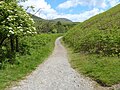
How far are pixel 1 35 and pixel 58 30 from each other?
443 feet

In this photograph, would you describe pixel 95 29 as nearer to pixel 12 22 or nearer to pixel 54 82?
pixel 12 22

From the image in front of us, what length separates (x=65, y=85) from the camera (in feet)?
40.2

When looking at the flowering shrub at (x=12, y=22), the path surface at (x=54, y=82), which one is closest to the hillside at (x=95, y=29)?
the flowering shrub at (x=12, y=22)

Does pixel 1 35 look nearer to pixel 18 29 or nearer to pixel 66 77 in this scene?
pixel 18 29

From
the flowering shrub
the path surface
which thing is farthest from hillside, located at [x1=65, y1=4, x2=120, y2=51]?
the path surface

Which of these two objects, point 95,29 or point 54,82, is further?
point 95,29

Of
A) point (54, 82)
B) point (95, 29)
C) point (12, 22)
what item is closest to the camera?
point (54, 82)

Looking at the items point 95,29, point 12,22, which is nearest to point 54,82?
point 12,22

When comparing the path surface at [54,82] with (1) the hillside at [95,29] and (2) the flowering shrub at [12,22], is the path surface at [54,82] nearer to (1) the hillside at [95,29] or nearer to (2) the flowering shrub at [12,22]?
(2) the flowering shrub at [12,22]

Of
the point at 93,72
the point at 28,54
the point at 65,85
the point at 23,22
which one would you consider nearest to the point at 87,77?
the point at 93,72

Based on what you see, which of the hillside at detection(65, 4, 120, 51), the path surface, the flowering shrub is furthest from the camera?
the hillside at detection(65, 4, 120, 51)

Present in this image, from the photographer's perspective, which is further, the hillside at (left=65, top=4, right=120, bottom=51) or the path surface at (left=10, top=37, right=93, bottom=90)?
the hillside at (left=65, top=4, right=120, bottom=51)

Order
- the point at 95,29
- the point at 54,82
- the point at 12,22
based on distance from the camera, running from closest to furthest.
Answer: the point at 54,82
the point at 12,22
the point at 95,29

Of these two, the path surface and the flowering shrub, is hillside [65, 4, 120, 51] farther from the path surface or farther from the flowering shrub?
the path surface
